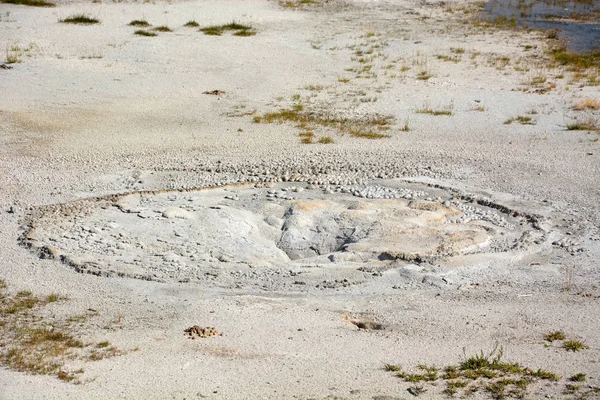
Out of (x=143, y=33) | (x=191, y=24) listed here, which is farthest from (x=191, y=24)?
(x=143, y=33)

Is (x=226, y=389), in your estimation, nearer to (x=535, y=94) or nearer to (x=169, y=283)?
(x=169, y=283)

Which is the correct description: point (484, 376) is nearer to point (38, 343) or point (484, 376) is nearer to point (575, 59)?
point (38, 343)

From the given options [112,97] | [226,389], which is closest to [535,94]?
[112,97]

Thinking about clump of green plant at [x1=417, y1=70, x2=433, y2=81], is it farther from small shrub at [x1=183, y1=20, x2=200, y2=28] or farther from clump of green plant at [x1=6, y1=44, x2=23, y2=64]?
clump of green plant at [x1=6, y1=44, x2=23, y2=64]

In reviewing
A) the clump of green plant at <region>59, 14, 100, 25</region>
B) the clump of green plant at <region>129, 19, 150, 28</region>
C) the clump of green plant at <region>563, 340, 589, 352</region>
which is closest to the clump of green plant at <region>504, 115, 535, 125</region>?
the clump of green plant at <region>563, 340, 589, 352</region>

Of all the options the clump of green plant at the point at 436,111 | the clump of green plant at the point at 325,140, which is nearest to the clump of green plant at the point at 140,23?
the clump of green plant at the point at 436,111
